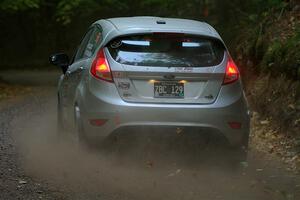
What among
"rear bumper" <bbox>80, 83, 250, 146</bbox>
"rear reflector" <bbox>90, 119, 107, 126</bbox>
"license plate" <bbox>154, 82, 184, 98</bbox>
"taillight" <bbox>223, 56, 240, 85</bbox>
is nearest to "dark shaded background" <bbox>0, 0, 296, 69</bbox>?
"taillight" <bbox>223, 56, 240, 85</bbox>

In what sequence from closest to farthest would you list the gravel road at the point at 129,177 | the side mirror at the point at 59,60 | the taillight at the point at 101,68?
the gravel road at the point at 129,177 → the taillight at the point at 101,68 → the side mirror at the point at 59,60

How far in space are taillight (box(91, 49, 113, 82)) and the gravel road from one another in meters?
0.89

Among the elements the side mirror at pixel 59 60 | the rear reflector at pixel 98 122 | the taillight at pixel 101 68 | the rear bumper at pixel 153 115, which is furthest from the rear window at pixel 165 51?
the side mirror at pixel 59 60

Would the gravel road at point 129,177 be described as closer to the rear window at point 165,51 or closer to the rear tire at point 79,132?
the rear tire at point 79,132

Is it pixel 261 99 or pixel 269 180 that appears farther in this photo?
pixel 261 99

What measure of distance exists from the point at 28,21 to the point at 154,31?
30634 millimetres

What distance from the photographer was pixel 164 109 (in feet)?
24.6

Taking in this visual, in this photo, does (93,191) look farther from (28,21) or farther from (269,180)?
(28,21)

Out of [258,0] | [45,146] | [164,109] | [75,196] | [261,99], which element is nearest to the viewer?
[75,196]

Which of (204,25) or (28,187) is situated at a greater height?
(204,25)

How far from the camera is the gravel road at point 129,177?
7051 mm

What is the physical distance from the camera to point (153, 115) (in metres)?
7.49

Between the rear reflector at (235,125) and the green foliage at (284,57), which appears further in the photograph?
the green foliage at (284,57)

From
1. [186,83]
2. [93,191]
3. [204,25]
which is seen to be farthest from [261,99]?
[93,191]
